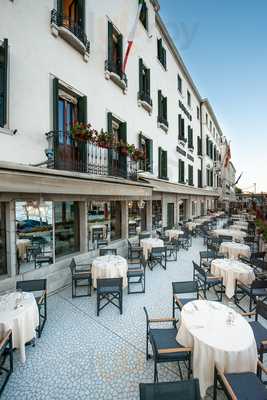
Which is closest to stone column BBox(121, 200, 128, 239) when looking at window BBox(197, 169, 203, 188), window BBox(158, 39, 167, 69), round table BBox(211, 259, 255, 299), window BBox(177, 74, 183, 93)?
round table BBox(211, 259, 255, 299)

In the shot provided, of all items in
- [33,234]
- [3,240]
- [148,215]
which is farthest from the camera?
[148,215]

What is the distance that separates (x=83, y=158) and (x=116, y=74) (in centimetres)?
507

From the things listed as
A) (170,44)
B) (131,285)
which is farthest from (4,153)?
(170,44)

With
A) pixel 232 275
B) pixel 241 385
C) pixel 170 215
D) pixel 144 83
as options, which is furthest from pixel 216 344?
pixel 170 215

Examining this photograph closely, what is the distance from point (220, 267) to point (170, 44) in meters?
18.2

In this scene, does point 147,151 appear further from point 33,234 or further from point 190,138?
point 190,138

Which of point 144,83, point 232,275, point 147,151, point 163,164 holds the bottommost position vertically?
point 232,275

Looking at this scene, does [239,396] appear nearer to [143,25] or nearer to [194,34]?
[194,34]

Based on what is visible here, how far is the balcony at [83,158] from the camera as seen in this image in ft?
Result: 22.6

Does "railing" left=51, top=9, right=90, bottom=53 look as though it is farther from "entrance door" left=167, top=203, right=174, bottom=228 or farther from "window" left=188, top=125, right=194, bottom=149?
"window" left=188, top=125, right=194, bottom=149

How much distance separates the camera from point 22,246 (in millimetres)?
6484

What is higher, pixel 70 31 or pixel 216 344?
pixel 70 31

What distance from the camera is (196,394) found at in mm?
2451

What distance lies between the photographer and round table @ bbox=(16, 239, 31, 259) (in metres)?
6.34
